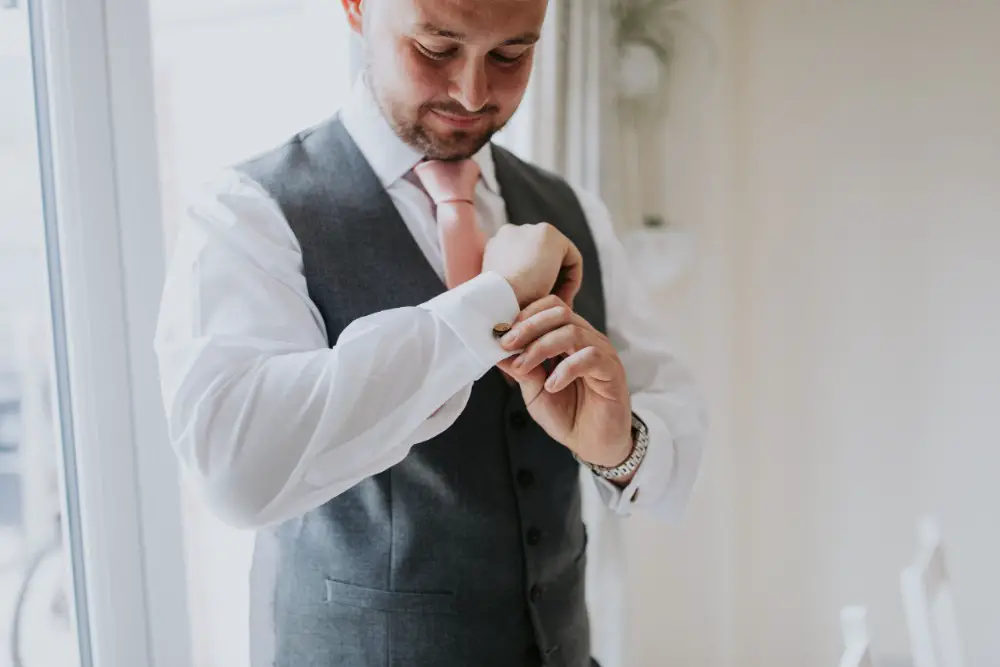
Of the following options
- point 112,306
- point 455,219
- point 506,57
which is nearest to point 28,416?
point 112,306

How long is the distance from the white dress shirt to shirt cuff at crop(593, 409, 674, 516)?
0.28 meters

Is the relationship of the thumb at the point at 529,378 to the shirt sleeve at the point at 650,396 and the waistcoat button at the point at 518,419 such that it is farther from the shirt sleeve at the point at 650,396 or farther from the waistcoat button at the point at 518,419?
the shirt sleeve at the point at 650,396

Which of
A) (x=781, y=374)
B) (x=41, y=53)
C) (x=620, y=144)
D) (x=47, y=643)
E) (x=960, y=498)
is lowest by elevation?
(x=960, y=498)

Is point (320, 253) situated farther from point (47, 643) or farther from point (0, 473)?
point (47, 643)

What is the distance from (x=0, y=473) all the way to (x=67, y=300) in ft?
0.67

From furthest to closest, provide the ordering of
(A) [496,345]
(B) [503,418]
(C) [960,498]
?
(C) [960,498], (B) [503,418], (A) [496,345]

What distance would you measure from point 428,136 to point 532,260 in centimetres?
17

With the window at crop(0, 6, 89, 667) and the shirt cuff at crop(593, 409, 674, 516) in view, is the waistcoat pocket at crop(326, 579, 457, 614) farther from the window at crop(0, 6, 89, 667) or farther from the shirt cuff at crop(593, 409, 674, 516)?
the window at crop(0, 6, 89, 667)

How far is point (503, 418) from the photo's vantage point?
871 mm

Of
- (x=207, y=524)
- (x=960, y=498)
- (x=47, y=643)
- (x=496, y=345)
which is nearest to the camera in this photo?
(x=496, y=345)

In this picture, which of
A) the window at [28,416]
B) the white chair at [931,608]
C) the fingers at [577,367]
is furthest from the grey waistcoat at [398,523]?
the white chair at [931,608]

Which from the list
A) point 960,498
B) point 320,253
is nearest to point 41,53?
point 320,253

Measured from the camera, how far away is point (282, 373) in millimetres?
701

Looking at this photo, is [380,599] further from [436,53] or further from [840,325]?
[840,325]
